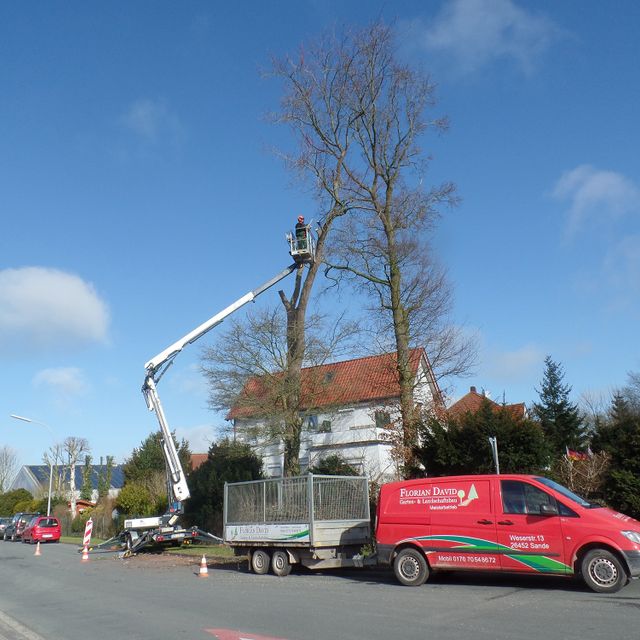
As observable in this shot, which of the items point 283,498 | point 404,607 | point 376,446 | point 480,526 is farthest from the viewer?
point 376,446

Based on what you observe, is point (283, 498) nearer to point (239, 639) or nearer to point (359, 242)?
point (239, 639)

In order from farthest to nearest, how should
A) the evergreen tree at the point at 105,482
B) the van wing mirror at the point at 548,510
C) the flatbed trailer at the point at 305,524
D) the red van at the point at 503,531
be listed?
1. the evergreen tree at the point at 105,482
2. the flatbed trailer at the point at 305,524
3. the van wing mirror at the point at 548,510
4. the red van at the point at 503,531

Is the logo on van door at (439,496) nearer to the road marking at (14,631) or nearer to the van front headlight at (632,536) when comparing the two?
the van front headlight at (632,536)

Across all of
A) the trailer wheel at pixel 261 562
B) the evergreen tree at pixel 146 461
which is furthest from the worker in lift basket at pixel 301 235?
the evergreen tree at pixel 146 461

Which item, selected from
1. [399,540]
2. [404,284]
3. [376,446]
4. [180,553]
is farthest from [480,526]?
[376,446]

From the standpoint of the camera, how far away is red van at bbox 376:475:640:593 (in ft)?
35.1

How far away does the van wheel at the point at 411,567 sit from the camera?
12.8m

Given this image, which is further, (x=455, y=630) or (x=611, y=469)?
(x=611, y=469)

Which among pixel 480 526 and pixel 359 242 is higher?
pixel 359 242

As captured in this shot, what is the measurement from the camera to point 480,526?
39.8 ft

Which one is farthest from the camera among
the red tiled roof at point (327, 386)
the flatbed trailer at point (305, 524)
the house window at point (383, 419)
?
the red tiled roof at point (327, 386)

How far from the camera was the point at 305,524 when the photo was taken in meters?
15.5

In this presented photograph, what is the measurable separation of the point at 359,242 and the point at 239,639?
16.8 m

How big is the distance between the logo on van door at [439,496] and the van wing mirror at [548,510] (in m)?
1.31
